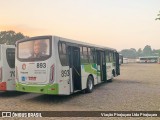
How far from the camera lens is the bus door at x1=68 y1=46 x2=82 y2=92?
11250 millimetres

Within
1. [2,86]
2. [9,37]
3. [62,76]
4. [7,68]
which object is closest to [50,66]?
[62,76]

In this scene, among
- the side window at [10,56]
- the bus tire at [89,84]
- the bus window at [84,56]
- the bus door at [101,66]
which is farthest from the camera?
the bus door at [101,66]

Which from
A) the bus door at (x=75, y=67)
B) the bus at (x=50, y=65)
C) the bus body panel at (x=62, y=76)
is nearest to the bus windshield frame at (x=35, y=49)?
the bus at (x=50, y=65)

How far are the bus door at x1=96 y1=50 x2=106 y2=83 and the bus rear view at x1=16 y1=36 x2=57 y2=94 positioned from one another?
5.83 m

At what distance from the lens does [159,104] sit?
10047 mm

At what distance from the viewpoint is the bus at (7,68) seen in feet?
38.2

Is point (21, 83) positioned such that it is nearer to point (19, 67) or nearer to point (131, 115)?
point (19, 67)

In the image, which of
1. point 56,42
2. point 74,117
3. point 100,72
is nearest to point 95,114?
point 74,117

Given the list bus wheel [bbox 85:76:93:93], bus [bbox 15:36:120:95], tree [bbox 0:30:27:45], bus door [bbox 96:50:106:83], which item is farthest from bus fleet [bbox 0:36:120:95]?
tree [bbox 0:30:27:45]

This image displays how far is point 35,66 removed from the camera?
10.2 meters

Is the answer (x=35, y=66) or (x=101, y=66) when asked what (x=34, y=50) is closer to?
(x=35, y=66)

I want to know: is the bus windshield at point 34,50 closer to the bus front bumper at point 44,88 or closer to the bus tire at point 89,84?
the bus front bumper at point 44,88

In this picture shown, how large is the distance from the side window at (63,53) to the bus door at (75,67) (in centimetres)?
48

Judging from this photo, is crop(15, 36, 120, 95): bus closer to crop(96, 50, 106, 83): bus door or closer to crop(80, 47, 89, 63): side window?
crop(80, 47, 89, 63): side window
